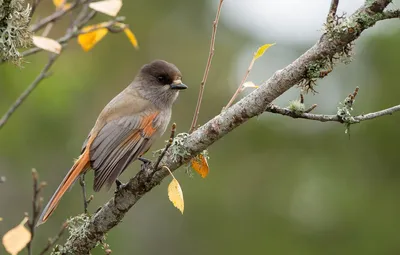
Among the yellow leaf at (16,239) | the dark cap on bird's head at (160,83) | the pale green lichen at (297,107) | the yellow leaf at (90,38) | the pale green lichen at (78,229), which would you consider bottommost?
the yellow leaf at (16,239)

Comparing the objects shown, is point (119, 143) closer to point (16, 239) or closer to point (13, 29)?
point (13, 29)

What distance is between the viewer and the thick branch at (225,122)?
3262 mm

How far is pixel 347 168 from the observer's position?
35.6ft

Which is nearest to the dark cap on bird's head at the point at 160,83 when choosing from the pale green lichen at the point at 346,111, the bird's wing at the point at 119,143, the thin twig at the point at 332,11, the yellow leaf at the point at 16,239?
the bird's wing at the point at 119,143

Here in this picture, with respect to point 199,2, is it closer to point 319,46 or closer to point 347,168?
point 347,168

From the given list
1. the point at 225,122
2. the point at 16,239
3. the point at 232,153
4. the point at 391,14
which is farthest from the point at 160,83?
the point at 232,153

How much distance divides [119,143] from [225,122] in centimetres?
147

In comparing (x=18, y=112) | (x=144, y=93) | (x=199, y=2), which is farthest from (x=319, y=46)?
(x=199, y=2)

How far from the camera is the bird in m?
4.41

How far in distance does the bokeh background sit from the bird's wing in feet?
9.25

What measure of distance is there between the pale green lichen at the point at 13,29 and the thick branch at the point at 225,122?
0.90 meters

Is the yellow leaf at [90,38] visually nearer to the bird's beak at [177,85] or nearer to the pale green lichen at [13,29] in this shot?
the pale green lichen at [13,29]

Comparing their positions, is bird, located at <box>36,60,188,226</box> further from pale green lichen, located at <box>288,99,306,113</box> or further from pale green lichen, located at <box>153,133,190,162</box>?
pale green lichen, located at <box>288,99,306,113</box>

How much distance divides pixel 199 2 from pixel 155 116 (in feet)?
30.9
